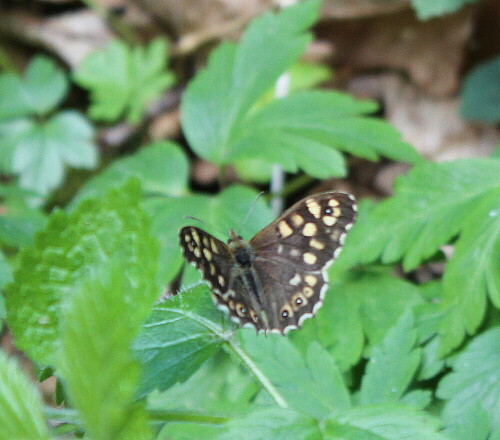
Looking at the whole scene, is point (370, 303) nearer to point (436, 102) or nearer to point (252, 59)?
point (252, 59)

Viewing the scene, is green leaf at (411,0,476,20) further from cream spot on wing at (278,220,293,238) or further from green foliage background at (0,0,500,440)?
cream spot on wing at (278,220,293,238)

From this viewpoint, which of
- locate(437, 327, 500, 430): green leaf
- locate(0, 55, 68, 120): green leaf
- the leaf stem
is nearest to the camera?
the leaf stem

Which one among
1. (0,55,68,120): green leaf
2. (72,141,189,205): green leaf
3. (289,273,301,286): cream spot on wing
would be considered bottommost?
(289,273,301,286): cream spot on wing

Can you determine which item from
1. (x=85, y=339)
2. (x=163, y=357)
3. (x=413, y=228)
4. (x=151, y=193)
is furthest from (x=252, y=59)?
(x=85, y=339)

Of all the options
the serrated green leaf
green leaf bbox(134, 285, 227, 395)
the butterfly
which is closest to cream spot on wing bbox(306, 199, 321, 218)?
the butterfly

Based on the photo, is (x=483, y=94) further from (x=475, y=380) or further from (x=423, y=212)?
(x=475, y=380)

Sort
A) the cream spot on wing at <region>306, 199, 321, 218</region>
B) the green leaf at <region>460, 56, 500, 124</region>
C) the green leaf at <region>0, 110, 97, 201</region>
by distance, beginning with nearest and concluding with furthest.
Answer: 1. the cream spot on wing at <region>306, 199, 321, 218</region>
2. the green leaf at <region>460, 56, 500, 124</region>
3. the green leaf at <region>0, 110, 97, 201</region>
